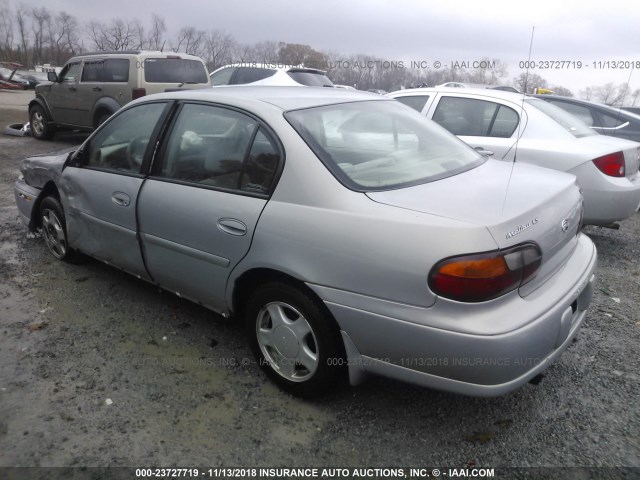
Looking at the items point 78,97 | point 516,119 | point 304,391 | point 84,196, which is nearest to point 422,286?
point 304,391

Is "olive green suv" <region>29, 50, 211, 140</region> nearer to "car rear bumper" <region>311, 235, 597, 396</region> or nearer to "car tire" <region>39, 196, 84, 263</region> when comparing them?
"car tire" <region>39, 196, 84, 263</region>

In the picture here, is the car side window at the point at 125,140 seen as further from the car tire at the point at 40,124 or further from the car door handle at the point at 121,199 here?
the car tire at the point at 40,124

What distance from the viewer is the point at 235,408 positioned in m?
2.59

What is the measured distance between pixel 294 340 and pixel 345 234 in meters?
0.67

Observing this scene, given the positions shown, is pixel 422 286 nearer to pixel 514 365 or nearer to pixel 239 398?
pixel 514 365

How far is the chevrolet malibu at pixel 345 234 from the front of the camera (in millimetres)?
2035

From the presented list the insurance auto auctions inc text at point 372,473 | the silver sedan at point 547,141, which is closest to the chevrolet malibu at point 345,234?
the insurance auto auctions inc text at point 372,473

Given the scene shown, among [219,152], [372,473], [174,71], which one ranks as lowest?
[372,473]

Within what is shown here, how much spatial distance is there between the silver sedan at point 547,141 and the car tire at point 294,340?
2625 mm

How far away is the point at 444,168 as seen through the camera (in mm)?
2781

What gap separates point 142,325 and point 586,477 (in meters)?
2.70

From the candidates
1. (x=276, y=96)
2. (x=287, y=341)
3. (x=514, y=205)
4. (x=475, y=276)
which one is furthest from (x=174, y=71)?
(x=475, y=276)

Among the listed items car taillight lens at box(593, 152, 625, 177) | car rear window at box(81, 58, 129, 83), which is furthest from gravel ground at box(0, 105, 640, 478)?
car rear window at box(81, 58, 129, 83)

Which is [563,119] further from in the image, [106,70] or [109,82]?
[106,70]
